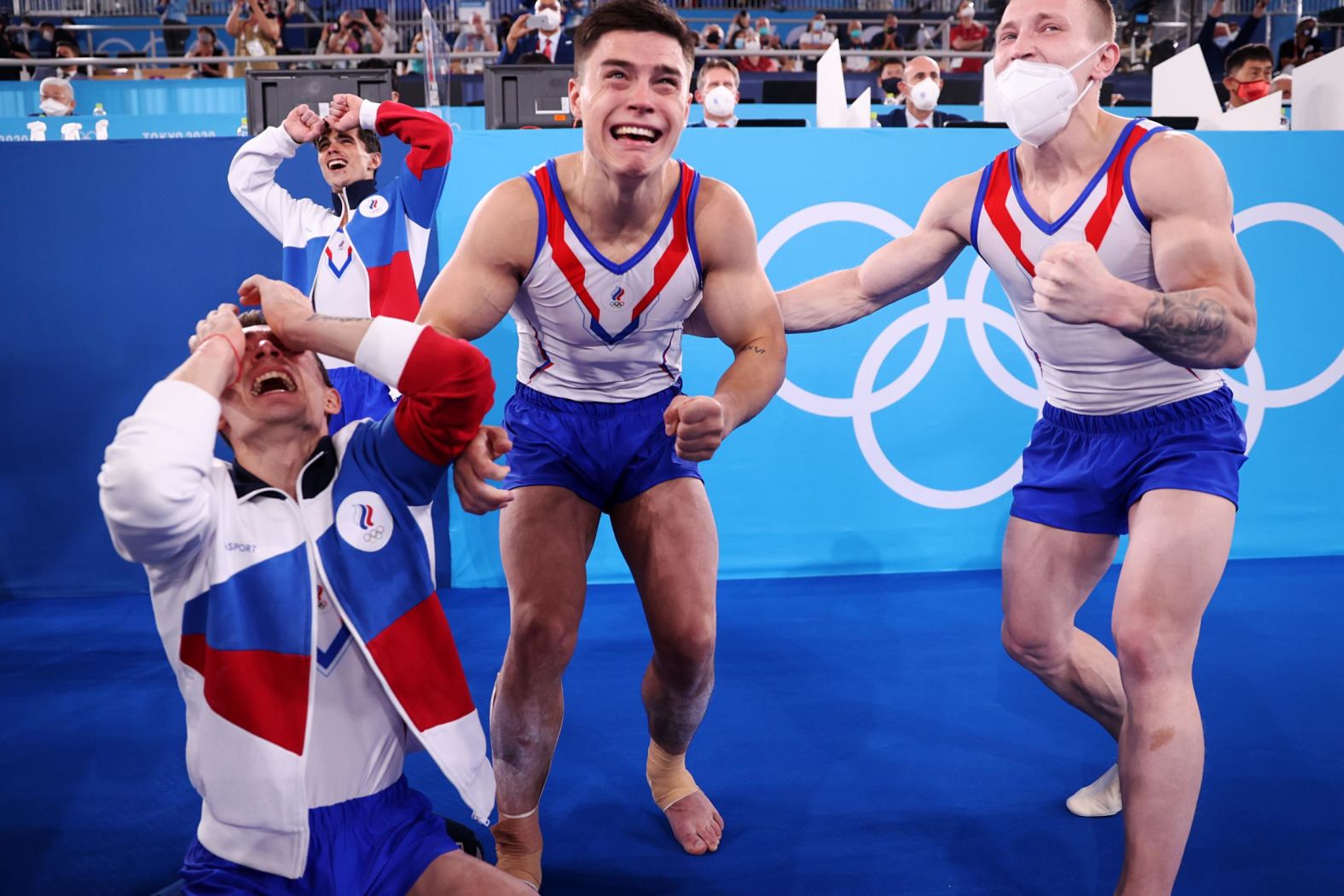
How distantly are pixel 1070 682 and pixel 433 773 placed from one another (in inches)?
66.6

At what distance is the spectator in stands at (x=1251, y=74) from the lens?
6.03 m

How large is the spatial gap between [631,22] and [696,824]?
6.09 feet

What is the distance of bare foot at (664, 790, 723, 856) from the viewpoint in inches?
105

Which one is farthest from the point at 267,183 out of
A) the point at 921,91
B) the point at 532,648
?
the point at 921,91

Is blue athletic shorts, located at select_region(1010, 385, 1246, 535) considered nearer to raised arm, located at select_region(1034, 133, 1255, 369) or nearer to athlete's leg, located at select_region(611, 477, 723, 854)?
raised arm, located at select_region(1034, 133, 1255, 369)

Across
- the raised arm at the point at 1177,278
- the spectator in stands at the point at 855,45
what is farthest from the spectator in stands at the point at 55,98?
the raised arm at the point at 1177,278

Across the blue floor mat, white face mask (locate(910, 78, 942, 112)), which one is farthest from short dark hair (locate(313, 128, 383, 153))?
white face mask (locate(910, 78, 942, 112))

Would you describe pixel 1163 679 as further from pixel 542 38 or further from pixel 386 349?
pixel 542 38

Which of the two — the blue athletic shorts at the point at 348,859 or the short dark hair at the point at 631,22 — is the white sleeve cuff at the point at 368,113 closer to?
the short dark hair at the point at 631,22

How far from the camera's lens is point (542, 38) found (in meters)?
8.32

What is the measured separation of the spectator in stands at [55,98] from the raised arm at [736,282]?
7.64 metres

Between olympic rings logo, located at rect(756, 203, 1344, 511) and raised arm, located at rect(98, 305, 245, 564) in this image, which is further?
olympic rings logo, located at rect(756, 203, 1344, 511)

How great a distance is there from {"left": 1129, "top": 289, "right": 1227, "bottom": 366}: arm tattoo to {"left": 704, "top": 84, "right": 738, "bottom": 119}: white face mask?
428 cm

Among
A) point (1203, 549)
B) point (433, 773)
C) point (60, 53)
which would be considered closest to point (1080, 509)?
point (1203, 549)
